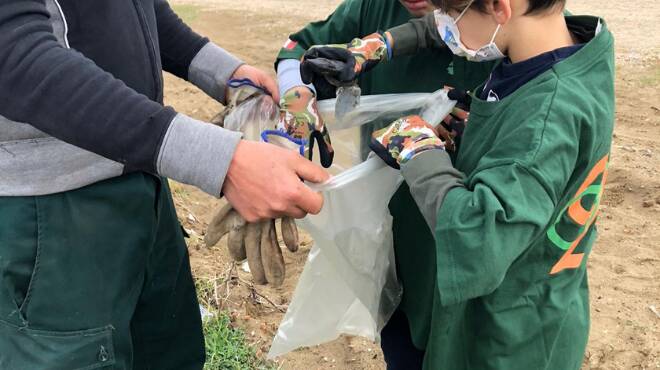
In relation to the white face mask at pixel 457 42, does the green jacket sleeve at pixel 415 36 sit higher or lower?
lower

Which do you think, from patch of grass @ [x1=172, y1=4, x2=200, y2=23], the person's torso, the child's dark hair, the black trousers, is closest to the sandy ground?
the black trousers

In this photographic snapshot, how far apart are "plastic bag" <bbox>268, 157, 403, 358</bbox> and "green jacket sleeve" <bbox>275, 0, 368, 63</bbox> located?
47 cm

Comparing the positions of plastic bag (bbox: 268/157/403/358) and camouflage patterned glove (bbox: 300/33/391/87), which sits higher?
camouflage patterned glove (bbox: 300/33/391/87)

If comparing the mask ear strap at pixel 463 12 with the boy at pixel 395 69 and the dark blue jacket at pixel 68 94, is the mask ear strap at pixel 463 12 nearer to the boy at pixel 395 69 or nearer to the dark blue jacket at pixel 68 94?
the boy at pixel 395 69

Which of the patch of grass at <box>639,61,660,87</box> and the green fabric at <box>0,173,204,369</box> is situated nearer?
the green fabric at <box>0,173,204,369</box>

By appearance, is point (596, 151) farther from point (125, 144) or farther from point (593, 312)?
point (593, 312)

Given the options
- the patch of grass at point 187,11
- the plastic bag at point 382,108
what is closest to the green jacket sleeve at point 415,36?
the plastic bag at point 382,108

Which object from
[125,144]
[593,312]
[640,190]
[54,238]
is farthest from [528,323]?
[640,190]

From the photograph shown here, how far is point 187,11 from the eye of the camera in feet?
32.1

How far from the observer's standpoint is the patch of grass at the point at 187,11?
30.1 ft

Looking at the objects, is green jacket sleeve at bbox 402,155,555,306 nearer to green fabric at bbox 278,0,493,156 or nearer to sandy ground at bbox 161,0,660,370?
green fabric at bbox 278,0,493,156

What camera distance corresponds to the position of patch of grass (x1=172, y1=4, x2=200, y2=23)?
9.18m

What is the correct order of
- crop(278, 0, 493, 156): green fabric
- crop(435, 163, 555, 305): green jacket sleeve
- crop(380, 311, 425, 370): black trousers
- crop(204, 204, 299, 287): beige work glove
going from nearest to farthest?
1. crop(435, 163, 555, 305): green jacket sleeve
2. crop(204, 204, 299, 287): beige work glove
3. crop(278, 0, 493, 156): green fabric
4. crop(380, 311, 425, 370): black trousers

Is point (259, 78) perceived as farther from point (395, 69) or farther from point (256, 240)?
point (256, 240)
